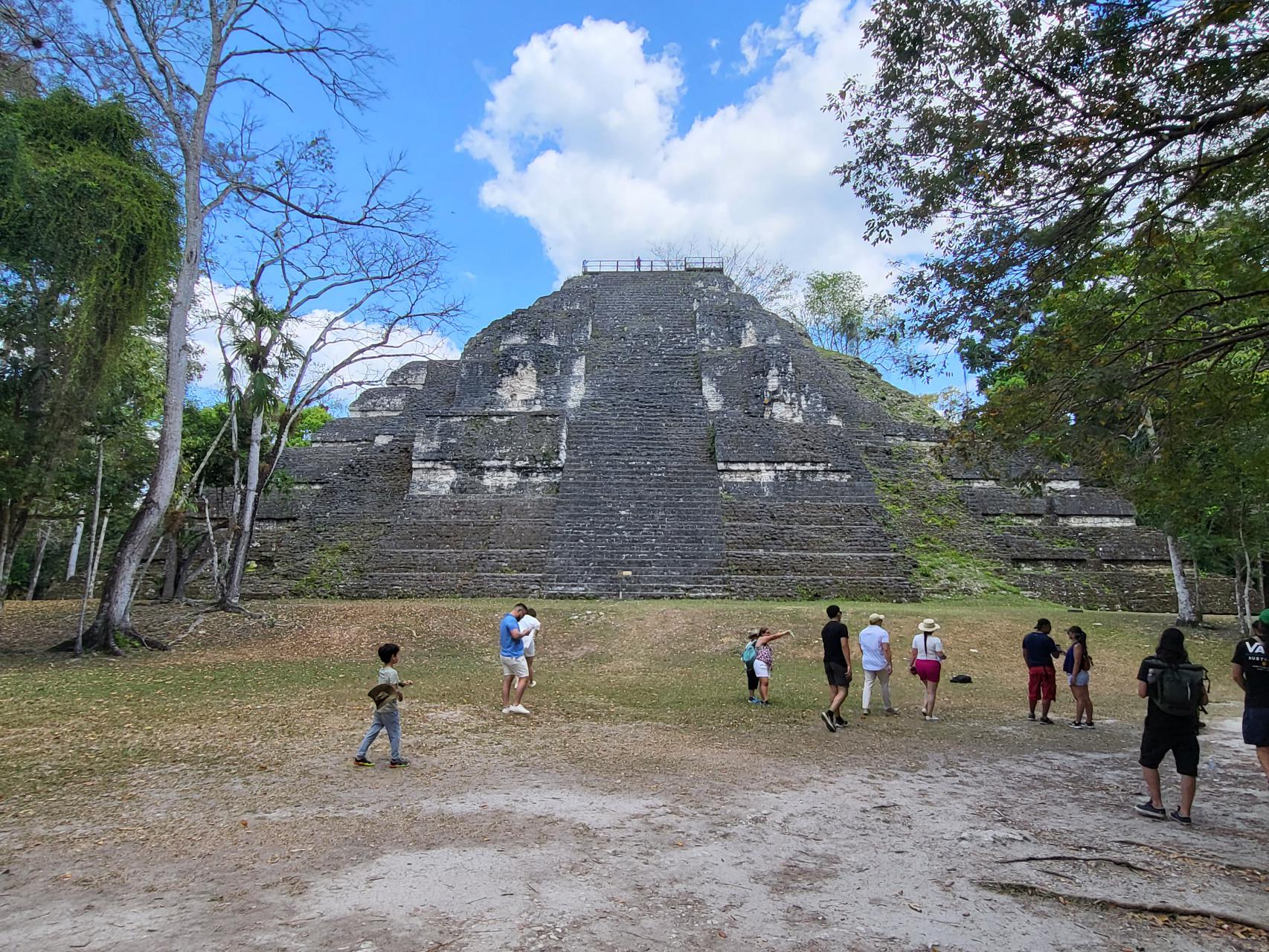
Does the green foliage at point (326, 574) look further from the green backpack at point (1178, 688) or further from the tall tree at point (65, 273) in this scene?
the green backpack at point (1178, 688)

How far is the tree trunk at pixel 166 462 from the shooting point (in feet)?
30.0

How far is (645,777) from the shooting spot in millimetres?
4734

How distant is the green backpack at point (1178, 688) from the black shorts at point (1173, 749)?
0.14 m

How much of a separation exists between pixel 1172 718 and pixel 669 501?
1149 cm

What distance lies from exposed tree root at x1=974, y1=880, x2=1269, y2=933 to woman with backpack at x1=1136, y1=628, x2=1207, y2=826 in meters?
1.31

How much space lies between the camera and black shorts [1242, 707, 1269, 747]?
4090mm

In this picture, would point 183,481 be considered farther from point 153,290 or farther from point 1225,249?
point 1225,249

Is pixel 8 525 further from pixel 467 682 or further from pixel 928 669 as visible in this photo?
pixel 928 669

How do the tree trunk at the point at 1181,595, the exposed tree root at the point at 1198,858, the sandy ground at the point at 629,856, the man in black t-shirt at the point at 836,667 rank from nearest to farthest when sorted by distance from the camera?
1. the sandy ground at the point at 629,856
2. the exposed tree root at the point at 1198,858
3. the man in black t-shirt at the point at 836,667
4. the tree trunk at the point at 1181,595

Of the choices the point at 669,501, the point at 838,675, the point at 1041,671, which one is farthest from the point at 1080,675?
the point at 669,501

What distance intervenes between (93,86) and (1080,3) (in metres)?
11.0

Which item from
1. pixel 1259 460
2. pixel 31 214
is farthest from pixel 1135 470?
pixel 31 214

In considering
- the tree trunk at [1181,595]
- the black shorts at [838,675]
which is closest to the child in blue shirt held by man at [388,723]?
the black shorts at [838,675]

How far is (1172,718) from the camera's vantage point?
4.13 metres
